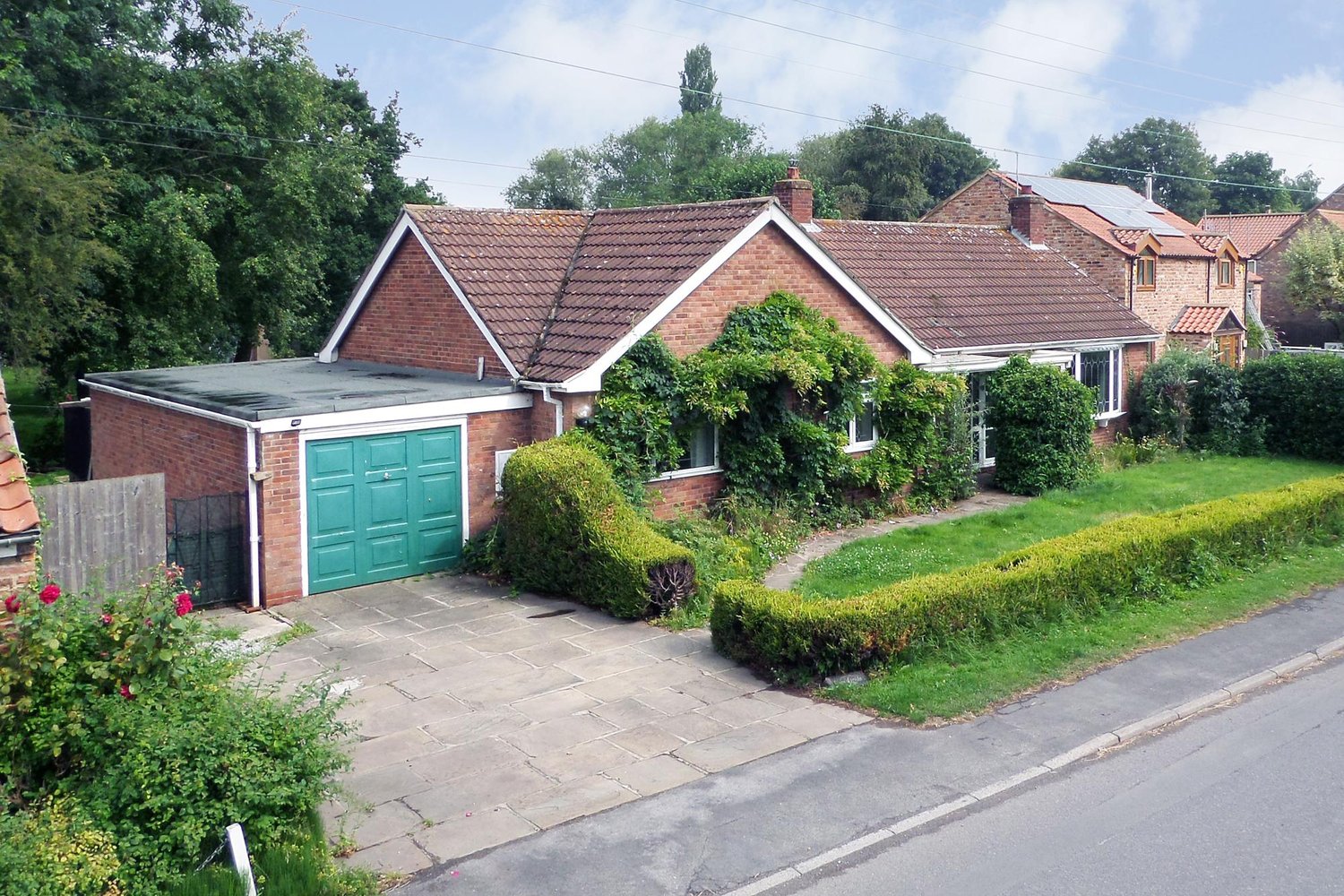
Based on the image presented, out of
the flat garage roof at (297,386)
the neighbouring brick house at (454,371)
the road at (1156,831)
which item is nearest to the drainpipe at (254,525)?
the neighbouring brick house at (454,371)

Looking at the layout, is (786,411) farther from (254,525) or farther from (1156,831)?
(1156,831)

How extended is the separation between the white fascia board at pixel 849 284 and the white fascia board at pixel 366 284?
597cm

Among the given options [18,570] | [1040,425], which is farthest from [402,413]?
[1040,425]

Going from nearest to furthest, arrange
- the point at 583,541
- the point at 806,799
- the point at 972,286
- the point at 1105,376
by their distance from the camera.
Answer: the point at 806,799
the point at 583,541
the point at 972,286
the point at 1105,376

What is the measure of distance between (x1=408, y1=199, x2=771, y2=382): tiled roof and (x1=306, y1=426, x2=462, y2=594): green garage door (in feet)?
6.45

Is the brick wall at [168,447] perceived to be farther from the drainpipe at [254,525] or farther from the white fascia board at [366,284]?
the white fascia board at [366,284]

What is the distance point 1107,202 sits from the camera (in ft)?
111

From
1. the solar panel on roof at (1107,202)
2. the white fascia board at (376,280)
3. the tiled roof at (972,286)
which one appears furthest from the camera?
the solar panel on roof at (1107,202)

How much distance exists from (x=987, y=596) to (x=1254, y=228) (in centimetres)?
4642

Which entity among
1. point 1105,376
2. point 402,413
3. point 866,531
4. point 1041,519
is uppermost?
point 1105,376

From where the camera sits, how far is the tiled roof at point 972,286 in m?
23.1

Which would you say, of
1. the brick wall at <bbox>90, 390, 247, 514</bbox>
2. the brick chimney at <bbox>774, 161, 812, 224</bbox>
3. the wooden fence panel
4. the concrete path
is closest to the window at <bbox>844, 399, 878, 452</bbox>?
the brick chimney at <bbox>774, 161, 812, 224</bbox>

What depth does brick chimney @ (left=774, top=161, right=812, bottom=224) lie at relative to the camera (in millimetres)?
23250

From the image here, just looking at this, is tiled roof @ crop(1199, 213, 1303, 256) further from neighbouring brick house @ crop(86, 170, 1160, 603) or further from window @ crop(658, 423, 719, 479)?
window @ crop(658, 423, 719, 479)
